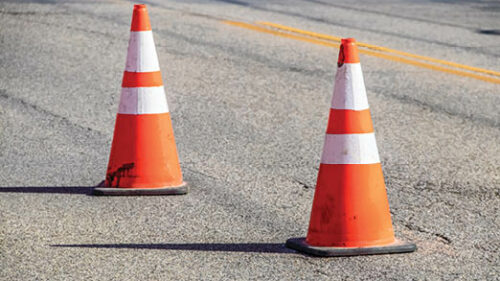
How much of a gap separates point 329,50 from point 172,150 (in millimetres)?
5391

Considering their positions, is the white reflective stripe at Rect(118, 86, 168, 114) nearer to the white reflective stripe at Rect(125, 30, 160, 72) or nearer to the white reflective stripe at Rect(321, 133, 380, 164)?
the white reflective stripe at Rect(125, 30, 160, 72)

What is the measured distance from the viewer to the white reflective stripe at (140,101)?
5.70 meters

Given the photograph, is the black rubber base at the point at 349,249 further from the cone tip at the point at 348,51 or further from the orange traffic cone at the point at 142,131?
the orange traffic cone at the point at 142,131

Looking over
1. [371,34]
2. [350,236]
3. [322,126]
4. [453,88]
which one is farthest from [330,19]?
[350,236]

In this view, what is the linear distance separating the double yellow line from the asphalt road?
0.18 m

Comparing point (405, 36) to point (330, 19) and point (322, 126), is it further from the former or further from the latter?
point (322, 126)

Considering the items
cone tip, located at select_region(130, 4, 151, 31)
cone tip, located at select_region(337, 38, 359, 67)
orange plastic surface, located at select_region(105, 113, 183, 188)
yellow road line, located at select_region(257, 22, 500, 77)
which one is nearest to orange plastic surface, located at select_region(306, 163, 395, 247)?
cone tip, located at select_region(337, 38, 359, 67)

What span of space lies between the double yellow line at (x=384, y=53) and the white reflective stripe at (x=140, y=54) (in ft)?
15.0

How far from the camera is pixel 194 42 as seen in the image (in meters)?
11.1

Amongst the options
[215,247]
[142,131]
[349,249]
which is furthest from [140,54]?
[349,249]

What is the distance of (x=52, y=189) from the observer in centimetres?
569

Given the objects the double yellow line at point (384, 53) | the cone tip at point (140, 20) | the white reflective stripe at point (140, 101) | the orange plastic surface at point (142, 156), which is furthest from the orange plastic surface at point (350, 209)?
the double yellow line at point (384, 53)

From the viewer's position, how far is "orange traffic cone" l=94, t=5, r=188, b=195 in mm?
5641

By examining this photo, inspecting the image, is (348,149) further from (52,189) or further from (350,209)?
(52,189)
